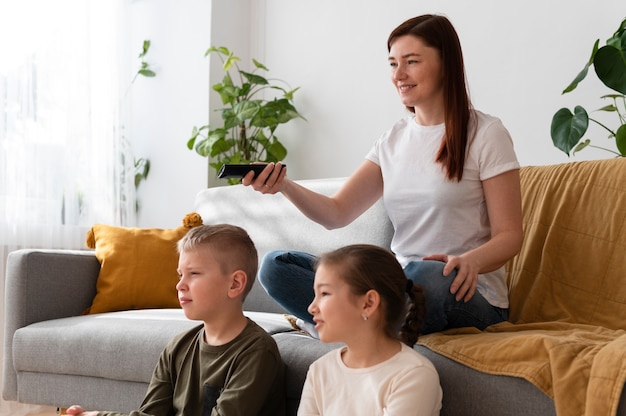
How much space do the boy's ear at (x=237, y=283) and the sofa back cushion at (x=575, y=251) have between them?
694mm

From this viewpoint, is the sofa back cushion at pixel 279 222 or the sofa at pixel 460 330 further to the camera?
the sofa back cushion at pixel 279 222

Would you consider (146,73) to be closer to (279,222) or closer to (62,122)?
(62,122)

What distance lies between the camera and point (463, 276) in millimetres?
1711

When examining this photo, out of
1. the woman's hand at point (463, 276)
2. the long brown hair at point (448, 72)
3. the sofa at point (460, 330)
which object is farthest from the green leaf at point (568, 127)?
the woman's hand at point (463, 276)

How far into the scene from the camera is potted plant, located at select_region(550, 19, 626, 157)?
2.50 meters

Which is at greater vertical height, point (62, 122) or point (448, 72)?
point (448, 72)

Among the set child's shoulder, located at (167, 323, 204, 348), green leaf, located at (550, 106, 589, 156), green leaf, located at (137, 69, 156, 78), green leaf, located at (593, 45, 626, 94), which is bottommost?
child's shoulder, located at (167, 323, 204, 348)

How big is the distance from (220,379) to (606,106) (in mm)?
1623

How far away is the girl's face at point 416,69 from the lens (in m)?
1.97

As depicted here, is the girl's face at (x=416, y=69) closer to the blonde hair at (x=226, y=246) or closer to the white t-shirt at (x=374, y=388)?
the blonde hair at (x=226, y=246)

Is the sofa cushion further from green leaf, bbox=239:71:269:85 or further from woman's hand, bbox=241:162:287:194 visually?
green leaf, bbox=239:71:269:85

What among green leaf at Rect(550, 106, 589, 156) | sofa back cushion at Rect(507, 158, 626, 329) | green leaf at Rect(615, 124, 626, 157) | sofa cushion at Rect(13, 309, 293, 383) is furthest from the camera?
green leaf at Rect(550, 106, 589, 156)

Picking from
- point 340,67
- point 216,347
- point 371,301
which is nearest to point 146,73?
point 340,67

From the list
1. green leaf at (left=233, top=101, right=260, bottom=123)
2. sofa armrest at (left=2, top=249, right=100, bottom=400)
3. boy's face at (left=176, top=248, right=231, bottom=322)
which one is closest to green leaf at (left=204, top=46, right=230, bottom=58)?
green leaf at (left=233, top=101, right=260, bottom=123)
